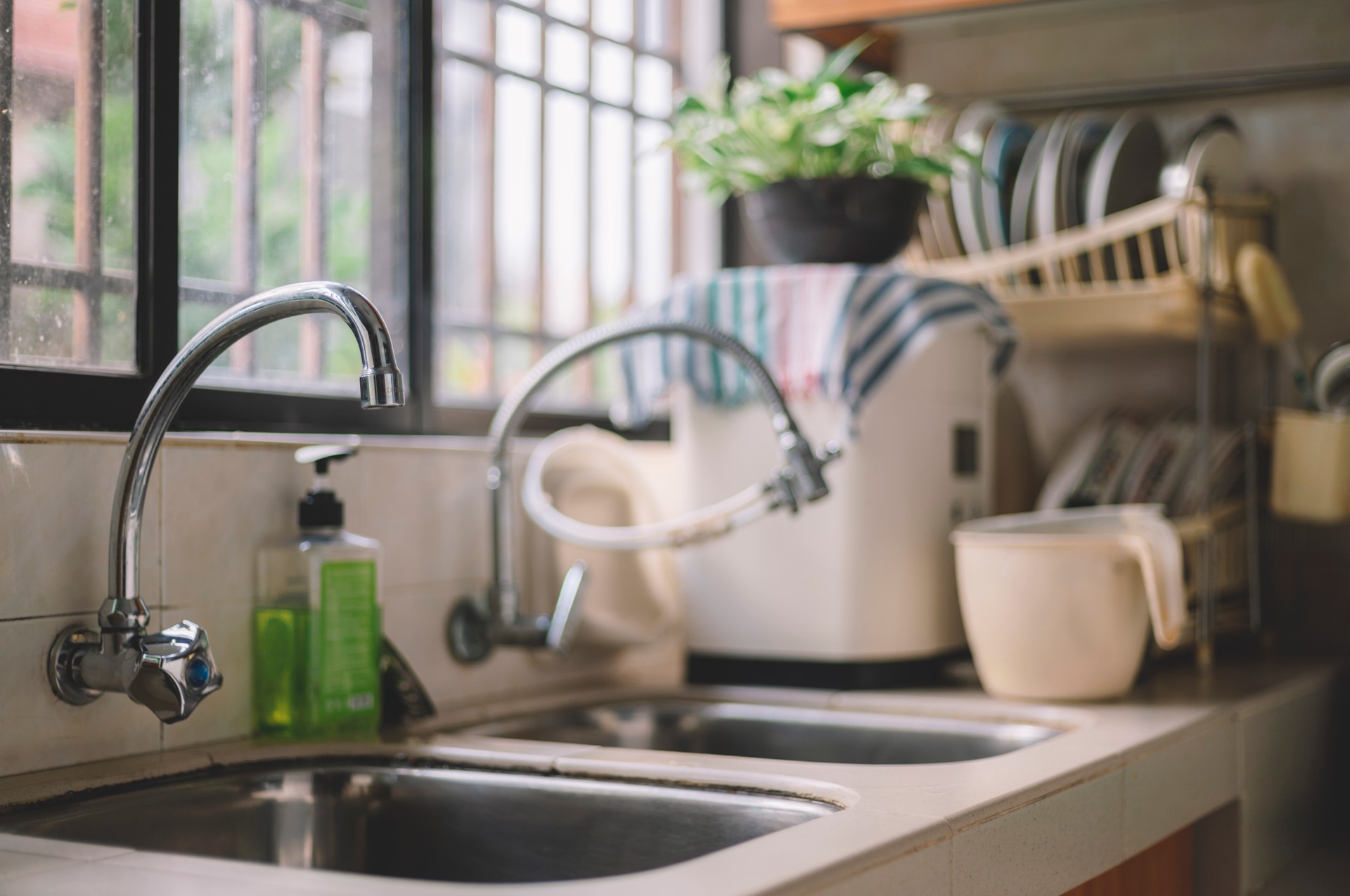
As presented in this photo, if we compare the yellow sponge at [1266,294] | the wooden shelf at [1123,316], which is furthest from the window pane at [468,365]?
the yellow sponge at [1266,294]

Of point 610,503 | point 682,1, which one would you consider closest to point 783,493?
point 610,503

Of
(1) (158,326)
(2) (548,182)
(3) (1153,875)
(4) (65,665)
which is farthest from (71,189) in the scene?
(3) (1153,875)

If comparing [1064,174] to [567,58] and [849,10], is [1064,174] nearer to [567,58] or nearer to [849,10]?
[849,10]

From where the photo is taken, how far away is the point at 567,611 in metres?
1.36

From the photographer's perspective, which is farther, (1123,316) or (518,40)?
(518,40)

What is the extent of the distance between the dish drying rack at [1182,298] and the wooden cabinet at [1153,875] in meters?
0.42

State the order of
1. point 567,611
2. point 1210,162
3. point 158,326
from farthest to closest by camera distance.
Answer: point 1210,162, point 567,611, point 158,326

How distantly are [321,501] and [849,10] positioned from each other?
1.03 meters

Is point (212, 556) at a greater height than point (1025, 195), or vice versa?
point (1025, 195)

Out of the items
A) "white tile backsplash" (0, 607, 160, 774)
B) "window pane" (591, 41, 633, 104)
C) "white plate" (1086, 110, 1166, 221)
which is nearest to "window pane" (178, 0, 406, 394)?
"white tile backsplash" (0, 607, 160, 774)

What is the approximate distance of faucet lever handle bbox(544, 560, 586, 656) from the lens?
1356 millimetres

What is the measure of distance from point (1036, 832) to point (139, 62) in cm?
92

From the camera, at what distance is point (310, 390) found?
143cm

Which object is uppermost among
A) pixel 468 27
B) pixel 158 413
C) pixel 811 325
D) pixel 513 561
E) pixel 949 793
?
pixel 468 27
